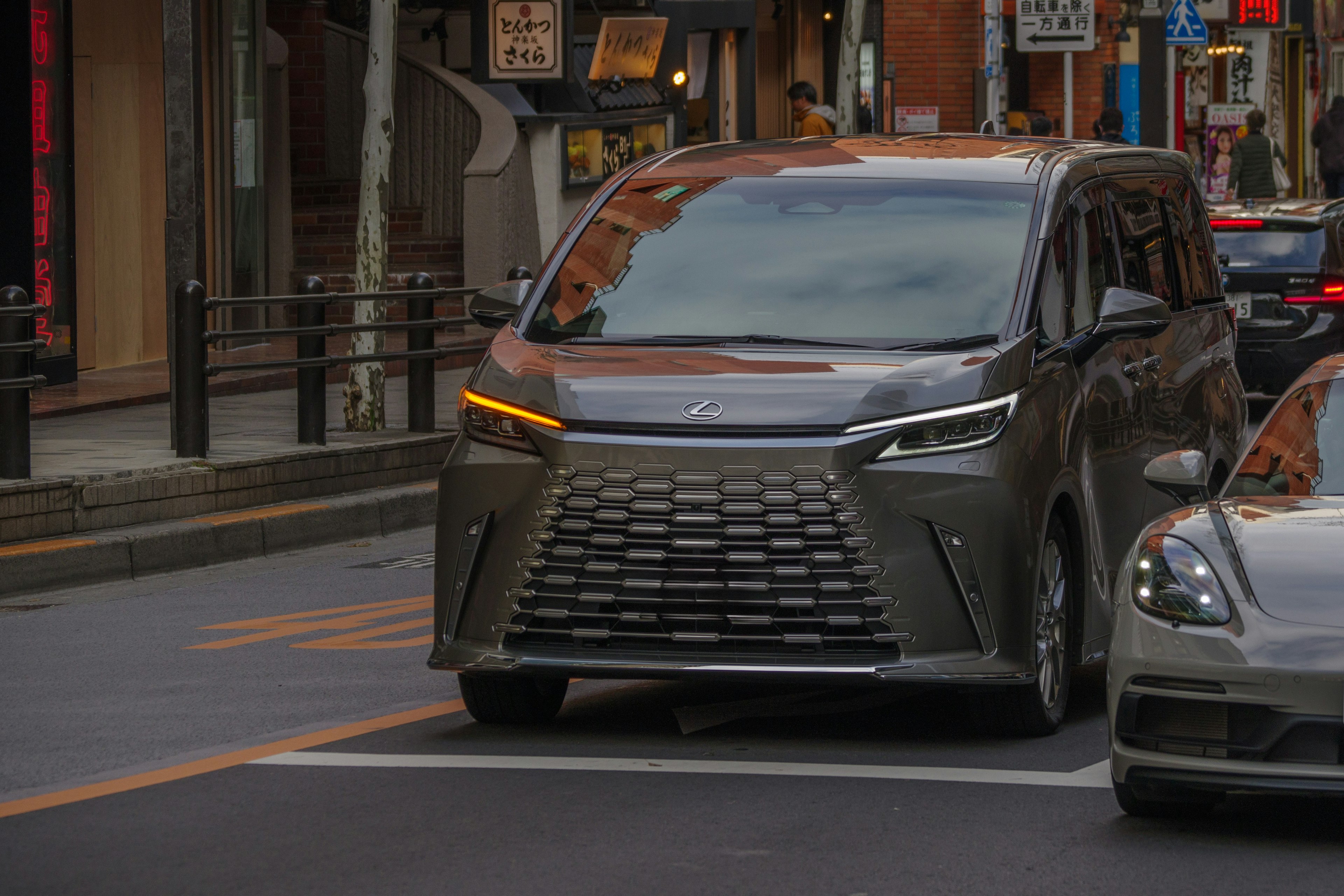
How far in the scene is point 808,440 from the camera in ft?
20.5

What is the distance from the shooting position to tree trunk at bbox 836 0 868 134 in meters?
28.4

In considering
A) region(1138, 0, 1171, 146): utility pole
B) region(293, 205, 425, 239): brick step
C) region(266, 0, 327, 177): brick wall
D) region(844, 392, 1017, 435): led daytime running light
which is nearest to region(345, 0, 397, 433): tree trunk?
region(844, 392, 1017, 435): led daytime running light

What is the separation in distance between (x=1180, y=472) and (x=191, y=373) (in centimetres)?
719

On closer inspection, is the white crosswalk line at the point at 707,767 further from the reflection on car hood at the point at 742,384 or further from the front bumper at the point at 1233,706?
the reflection on car hood at the point at 742,384

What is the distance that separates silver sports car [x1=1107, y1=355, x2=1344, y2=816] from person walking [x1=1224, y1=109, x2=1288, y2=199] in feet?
82.2

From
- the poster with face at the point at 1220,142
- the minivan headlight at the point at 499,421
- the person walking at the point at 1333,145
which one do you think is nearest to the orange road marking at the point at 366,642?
the minivan headlight at the point at 499,421

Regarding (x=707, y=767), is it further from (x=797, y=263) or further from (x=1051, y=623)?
(x=797, y=263)

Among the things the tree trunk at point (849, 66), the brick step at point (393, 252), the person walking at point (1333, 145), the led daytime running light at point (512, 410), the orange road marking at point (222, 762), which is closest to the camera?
the orange road marking at point (222, 762)

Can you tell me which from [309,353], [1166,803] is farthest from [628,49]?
[1166,803]

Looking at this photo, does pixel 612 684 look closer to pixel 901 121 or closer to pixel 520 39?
pixel 520 39

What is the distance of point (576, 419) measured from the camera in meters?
6.45

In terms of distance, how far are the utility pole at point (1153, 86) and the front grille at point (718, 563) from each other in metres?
20.3

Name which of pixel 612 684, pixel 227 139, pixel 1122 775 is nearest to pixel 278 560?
pixel 612 684

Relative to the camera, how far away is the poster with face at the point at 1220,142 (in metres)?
35.7
